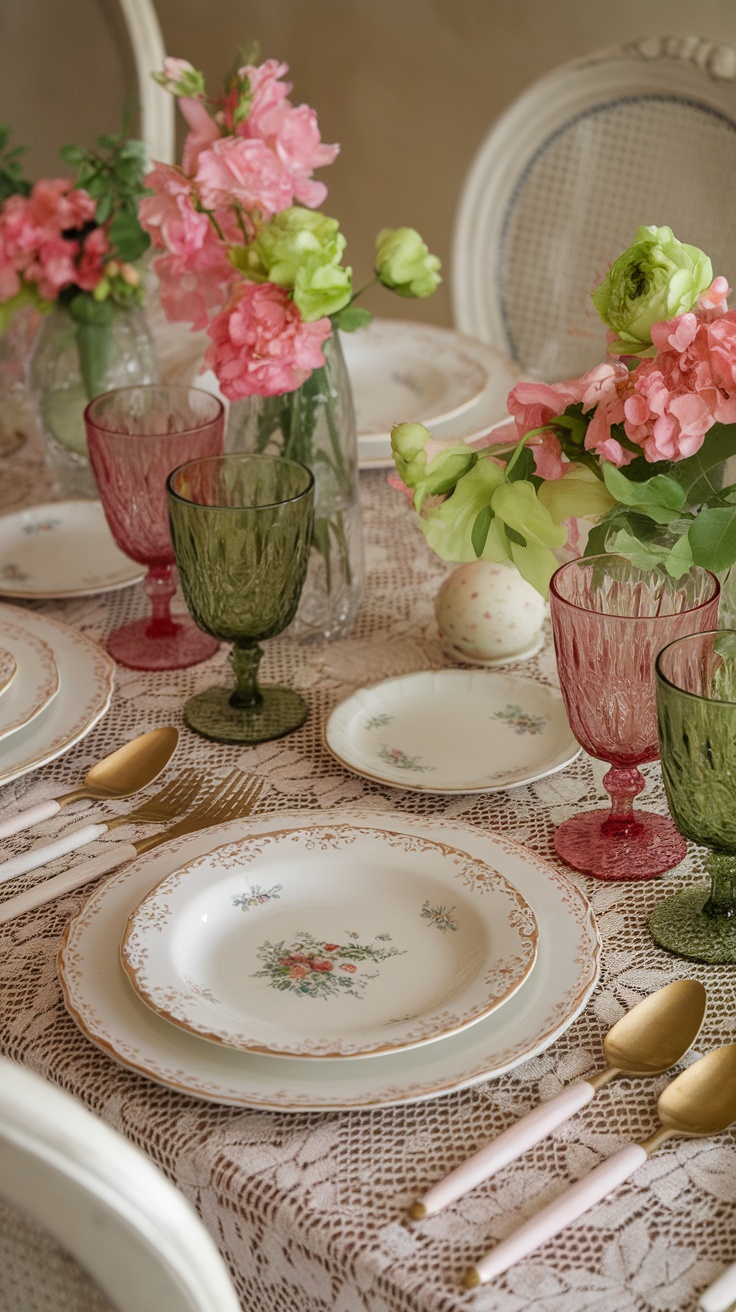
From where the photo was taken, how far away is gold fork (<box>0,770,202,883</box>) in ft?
2.83

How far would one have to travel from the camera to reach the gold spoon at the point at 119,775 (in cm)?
91

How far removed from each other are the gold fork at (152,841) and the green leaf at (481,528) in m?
0.24

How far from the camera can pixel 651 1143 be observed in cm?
63

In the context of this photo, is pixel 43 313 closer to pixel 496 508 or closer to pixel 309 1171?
pixel 496 508

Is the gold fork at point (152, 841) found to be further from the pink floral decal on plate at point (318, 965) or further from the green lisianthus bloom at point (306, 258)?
the green lisianthus bloom at point (306, 258)

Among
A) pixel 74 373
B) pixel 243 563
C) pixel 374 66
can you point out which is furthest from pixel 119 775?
pixel 374 66

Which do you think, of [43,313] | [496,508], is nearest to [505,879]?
[496,508]

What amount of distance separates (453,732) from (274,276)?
0.35m

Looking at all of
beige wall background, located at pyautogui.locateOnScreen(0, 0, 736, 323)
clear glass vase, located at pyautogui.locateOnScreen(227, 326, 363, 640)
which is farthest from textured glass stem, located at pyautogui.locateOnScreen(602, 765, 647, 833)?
beige wall background, located at pyautogui.locateOnScreen(0, 0, 736, 323)

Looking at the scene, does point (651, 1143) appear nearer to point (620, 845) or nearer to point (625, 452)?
point (620, 845)

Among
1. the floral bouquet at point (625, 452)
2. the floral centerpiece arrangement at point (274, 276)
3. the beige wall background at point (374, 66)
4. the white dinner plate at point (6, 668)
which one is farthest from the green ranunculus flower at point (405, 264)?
the beige wall background at point (374, 66)

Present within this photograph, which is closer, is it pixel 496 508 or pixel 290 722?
pixel 496 508

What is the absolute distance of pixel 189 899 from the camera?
0.78 meters

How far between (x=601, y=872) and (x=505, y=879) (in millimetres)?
89
